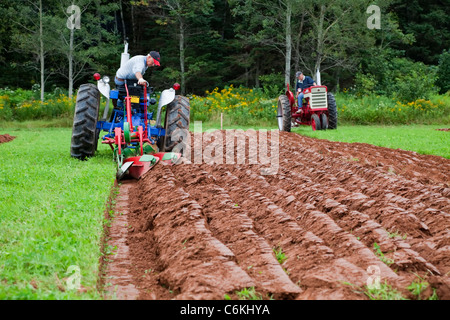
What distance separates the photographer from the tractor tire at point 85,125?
8.95 m

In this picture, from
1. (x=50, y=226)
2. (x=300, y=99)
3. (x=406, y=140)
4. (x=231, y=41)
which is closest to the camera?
(x=50, y=226)

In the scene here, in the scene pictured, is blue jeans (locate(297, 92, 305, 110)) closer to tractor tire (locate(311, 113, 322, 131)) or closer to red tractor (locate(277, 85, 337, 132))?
red tractor (locate(277, 85, 337, 132))

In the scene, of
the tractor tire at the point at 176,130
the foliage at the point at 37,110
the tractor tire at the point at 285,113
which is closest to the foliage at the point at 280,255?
the tractor tire at the point at 176,130

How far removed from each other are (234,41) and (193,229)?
2756 centimetres

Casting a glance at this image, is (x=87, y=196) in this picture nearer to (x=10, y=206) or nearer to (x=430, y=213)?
(x=10, y=206)

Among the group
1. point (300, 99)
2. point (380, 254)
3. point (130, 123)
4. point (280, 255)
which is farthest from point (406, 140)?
point (280, 255)

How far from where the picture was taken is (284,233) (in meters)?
4.54

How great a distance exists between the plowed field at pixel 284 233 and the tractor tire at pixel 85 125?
1.97m

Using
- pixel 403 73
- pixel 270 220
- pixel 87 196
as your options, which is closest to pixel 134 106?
pixel 87 196

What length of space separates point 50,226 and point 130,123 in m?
3.73

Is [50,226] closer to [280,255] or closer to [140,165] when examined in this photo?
[280,255]

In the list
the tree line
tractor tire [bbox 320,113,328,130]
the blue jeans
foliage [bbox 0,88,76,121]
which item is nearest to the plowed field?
the blue jeans

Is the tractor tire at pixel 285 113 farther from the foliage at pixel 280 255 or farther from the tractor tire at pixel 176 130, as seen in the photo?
the foliage at pixel 280 255

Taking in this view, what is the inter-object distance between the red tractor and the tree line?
8.51 meters
